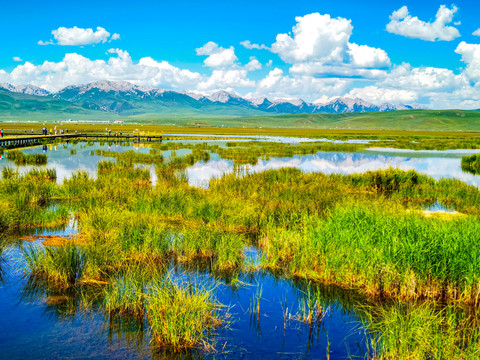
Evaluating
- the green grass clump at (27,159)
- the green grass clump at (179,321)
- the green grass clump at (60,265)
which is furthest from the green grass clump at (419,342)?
the green grass clump at (27,159)

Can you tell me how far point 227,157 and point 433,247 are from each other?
3325 centimetres

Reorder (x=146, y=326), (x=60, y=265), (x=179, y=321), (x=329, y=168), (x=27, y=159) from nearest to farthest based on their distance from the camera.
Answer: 1. (x=179, y=321)
2. (x=146, y=326)
3. (x=60, y=265)
4. (x=27, y=159)
5. (x=329, y=168)

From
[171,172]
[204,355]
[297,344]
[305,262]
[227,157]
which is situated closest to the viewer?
[204,355]

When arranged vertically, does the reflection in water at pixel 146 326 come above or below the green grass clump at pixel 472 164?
below

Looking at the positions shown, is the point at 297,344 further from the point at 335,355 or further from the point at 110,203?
the point at 110,203

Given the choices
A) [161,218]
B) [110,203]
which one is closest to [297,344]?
[161,218]

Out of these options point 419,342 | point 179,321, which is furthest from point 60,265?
point 419,342

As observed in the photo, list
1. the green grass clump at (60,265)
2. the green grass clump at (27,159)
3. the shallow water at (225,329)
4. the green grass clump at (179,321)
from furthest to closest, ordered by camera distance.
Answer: the green grass clump at (27,159), the green grass clump at (60,265), the shallow water at (225,329), the green grass clump at (179,321)

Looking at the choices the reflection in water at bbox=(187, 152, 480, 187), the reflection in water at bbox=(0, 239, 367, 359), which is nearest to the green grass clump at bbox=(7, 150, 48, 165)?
the reflection in water at bbox=(187, 152, 480, 187)

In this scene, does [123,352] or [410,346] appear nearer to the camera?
[410,346]

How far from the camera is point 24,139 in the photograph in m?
55.3

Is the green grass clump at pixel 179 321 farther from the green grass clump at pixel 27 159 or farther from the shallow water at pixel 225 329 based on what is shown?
the green grass clump at pixel 27 159

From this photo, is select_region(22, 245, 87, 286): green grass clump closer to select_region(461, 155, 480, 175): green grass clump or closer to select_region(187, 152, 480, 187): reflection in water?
select_region(187, 152, 480, 187): reflection in water

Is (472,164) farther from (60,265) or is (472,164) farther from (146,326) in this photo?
(60,265)
